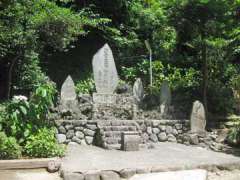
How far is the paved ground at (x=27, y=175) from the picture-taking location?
6520 mm

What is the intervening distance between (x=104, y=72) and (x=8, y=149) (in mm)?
5077

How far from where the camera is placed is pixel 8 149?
24.1 feet

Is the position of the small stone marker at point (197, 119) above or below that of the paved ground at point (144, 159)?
above

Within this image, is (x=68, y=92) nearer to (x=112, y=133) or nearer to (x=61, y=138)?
(x=61, y=138)

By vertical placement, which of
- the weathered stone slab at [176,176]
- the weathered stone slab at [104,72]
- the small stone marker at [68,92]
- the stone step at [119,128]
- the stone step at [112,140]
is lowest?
the weathered stone slab at [176,176]

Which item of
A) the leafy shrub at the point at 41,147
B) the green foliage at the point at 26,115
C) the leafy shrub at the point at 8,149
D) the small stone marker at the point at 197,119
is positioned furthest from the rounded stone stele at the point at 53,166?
Answer: the small stone marker at the point at 197,119

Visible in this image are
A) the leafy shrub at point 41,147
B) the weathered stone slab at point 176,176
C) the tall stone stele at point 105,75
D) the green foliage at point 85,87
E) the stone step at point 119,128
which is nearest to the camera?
the weathered stone slab at point 176,176

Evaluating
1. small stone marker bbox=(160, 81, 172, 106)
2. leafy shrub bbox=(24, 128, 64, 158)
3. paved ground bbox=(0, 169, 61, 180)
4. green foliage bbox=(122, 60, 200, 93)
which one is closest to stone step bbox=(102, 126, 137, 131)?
leafy shrub bbox=(24, 128, 64, 158)

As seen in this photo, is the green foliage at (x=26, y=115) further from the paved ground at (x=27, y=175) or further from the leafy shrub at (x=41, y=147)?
the paved ground at (x=27, y=175)

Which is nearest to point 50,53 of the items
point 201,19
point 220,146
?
point 201,19

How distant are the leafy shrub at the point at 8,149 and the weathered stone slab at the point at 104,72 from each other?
464 centimetres

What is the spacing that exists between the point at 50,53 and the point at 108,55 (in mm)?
5254

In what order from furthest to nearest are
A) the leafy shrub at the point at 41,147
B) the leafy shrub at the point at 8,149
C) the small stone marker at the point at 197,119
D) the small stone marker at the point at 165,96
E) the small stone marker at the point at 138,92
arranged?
the small stone marker at the point at 138,92, the small stone marker at the point at 165,96, the small stone marker at the point at 197,119, the leafy shrub at the point at 41,147, the leafy shrub at the point at 8,149

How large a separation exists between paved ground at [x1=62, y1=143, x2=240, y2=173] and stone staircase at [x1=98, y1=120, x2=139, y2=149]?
35cm
